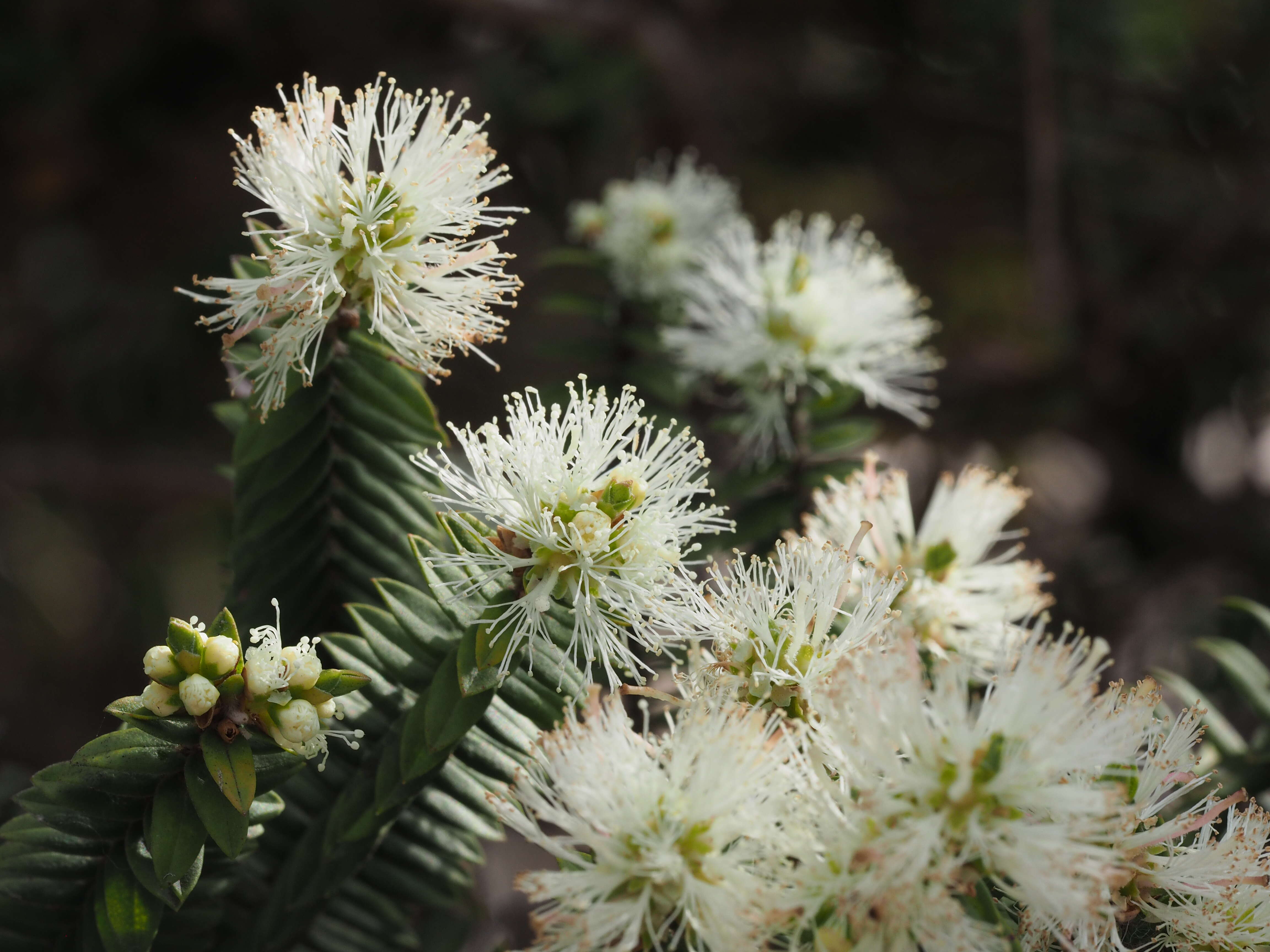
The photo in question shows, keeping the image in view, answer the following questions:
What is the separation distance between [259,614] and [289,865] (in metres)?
0.40

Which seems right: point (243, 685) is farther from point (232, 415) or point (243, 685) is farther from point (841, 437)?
point (841, 437)

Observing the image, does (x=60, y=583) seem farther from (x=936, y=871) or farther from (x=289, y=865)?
(x=936, y=871)

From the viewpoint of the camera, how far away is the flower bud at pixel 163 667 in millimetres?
1165

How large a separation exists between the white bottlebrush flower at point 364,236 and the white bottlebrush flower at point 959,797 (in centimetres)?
82

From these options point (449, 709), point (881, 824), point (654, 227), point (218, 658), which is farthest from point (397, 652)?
point (654, 227)

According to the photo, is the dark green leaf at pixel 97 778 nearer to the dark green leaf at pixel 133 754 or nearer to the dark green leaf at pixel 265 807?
the dark green leaf at pixel 133 754

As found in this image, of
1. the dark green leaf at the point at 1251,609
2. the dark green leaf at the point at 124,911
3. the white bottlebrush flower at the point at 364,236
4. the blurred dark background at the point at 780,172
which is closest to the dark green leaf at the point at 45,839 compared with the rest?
the dark green leaf at the point at 124,911

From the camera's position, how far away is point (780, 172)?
4816 mm

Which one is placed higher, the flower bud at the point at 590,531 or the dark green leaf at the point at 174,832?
the flower bud at the point at 590,531

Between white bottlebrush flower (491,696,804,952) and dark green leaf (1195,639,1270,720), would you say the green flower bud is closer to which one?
white bottlebrush flower (491,696,804,952)

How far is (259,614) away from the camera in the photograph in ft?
5.23

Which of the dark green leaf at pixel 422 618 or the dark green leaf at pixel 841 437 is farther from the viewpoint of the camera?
the dark green leaf at pixel 841 437

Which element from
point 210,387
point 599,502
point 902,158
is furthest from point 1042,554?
point 210,387

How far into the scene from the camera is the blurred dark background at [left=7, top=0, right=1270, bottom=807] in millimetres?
3762
